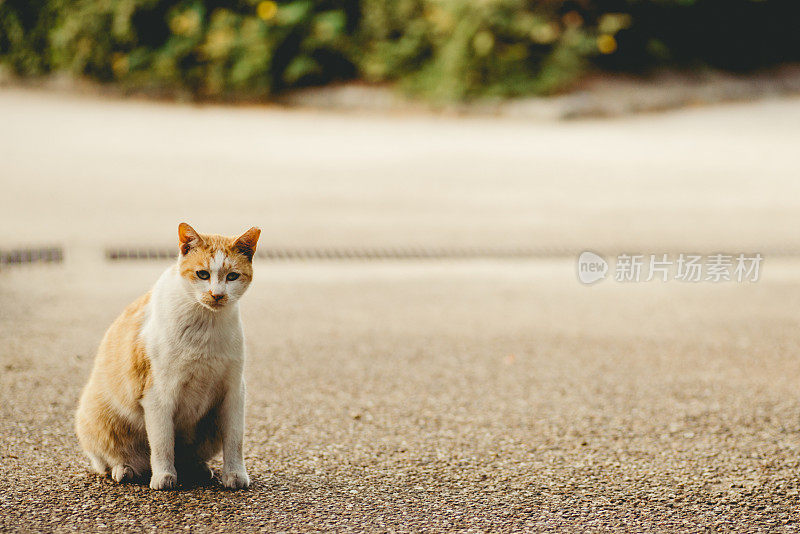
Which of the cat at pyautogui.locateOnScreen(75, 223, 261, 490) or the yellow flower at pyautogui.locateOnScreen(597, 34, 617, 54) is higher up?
the yellow flower at pyautogui.locateOnScreen(597, 34, 617, 54)

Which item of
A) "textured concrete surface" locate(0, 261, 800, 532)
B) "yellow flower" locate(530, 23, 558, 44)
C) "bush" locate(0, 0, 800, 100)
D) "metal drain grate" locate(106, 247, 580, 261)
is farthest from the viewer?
"bush" locate(0, 0, 800, 100)

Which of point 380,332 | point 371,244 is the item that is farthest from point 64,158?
point 380,332

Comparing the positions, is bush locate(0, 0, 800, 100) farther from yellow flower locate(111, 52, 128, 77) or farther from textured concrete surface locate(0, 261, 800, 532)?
textured concrete surface locate(0, 261, 800, 532)

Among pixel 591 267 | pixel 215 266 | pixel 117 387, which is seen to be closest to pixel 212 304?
pixel 215 266

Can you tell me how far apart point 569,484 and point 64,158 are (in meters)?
8.53

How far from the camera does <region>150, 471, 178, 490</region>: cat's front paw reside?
239 centimetres

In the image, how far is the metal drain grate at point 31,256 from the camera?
5.59 metres

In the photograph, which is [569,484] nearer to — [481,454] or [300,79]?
[481,454]

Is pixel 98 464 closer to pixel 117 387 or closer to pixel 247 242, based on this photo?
pixel 117 387

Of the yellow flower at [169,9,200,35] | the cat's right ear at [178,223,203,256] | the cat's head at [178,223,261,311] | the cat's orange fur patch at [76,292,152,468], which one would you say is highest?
the yellow flower at [169,9,200,35]

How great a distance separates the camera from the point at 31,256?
18.7 feet

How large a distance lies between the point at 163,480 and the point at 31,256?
3.80m

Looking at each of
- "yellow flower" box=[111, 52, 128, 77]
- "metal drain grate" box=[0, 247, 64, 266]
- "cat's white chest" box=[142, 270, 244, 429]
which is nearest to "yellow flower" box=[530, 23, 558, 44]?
"yellow flower" box=[111, 52, 128, 77]

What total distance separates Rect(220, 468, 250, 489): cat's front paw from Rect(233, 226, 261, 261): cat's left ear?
2.07 ft
